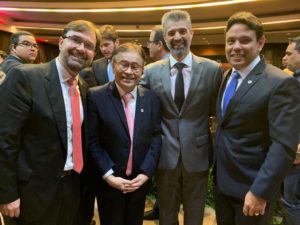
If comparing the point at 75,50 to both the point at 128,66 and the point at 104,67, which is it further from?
the point at 104,67

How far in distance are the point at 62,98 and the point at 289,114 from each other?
122 centimetres

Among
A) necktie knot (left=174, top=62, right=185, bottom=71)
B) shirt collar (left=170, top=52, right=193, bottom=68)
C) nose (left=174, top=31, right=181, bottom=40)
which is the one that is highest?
nose (left=174, top=31, right=181, bottom=40)

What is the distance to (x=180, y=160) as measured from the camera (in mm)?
2178

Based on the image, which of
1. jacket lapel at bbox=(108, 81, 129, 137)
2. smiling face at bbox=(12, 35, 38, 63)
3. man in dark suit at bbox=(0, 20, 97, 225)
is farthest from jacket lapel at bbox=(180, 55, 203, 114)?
smiling face at bbox=(12, 35, 38, 63)

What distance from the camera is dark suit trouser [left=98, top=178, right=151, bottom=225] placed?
2014 mm

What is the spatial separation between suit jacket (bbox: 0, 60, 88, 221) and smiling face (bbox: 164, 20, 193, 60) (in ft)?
2.81

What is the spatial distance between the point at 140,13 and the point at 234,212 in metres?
8.10

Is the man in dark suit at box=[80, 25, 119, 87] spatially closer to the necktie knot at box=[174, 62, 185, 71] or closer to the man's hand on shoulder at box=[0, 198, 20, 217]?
the necktie knot at box=[174, 62, 185, 71]

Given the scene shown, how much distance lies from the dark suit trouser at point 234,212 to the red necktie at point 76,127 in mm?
888

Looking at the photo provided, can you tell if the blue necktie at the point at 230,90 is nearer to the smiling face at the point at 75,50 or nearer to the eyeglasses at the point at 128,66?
the eyeglasses at the point at 128,66

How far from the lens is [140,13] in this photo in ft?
29.9

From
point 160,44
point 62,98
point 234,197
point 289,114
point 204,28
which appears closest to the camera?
point 289,114

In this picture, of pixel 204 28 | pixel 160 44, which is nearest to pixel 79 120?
pixel 160 44

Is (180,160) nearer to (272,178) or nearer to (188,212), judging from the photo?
(188,212)
